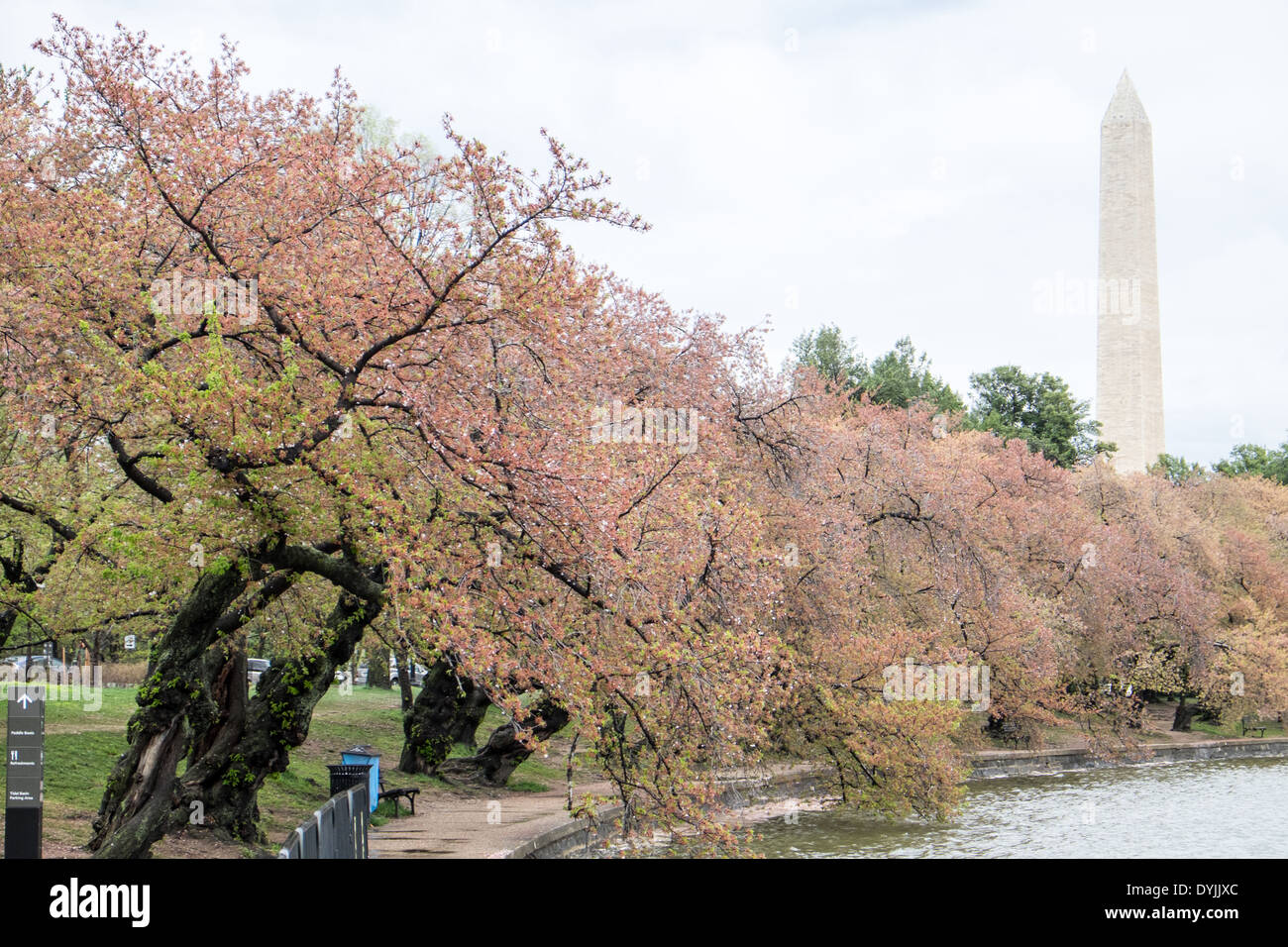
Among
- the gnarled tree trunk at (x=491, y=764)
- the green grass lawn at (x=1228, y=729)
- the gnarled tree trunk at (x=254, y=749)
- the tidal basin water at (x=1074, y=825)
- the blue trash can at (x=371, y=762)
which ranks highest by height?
the gnarled tree trunk at (x=254, y=749)

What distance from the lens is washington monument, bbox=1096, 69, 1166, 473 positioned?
5062cm

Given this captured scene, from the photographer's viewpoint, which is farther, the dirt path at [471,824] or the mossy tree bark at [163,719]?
the dirt path at [471,824]

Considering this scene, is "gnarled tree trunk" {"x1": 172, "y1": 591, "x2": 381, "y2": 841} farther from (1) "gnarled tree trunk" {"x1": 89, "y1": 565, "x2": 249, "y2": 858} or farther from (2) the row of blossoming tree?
(1) "gnarled tree trunk" {"x1": 89, "y1": 565, "x2": 249, "y2": 858}

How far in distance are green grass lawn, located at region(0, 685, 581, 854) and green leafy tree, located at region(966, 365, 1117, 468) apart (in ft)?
111

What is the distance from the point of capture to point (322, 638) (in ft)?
51.4

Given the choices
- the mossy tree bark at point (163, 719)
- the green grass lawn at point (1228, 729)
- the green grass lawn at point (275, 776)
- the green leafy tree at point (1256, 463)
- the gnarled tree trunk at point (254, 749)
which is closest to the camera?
the mossy tree bark at point (163, 719)

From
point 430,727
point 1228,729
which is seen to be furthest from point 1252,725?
point 430,727

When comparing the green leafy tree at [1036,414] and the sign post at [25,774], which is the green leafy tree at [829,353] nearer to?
the green leafy tree at [1036,414]

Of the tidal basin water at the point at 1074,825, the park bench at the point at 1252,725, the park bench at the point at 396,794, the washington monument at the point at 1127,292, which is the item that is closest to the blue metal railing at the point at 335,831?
the park bench at the point at 396,794

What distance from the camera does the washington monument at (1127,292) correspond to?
1993 inches

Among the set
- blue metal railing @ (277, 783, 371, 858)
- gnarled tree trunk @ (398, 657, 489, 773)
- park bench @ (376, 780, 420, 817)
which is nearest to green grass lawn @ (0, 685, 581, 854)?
park bench @ (376, 780, 420, 817)

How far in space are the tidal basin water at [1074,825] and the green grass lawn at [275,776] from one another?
5.68 meters
